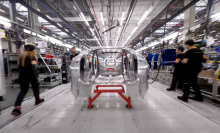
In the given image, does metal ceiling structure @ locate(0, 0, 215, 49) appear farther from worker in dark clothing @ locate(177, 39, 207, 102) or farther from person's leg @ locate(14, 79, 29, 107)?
person's leg @ locate(14, 79, 29, 107)

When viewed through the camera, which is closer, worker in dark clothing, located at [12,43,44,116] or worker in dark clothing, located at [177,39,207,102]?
worker in dark clothing, located at [12,43,44,116]

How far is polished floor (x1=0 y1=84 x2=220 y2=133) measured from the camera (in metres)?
1.47

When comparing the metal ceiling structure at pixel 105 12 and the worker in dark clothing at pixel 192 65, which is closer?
the worker in dark clothing at pixel 192 65

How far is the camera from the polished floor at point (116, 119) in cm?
147

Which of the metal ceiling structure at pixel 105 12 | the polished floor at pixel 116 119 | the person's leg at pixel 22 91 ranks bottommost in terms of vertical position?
the polished floor at pixel 116 119

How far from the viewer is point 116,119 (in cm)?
170

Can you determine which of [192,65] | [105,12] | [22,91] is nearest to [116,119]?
[22,91]

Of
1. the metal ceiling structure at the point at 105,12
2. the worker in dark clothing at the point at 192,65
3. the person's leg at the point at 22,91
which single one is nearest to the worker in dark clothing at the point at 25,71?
the person's leg at the point at 22,91

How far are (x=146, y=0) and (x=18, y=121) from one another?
6.08 metres

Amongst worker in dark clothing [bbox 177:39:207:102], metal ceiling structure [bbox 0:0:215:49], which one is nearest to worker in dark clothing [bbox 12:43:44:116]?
metal ceiling structure [bbox 0:0:215:49]

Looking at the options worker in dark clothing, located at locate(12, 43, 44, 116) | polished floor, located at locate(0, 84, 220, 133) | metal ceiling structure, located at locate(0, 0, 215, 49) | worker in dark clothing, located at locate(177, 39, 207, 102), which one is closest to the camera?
polished floor, located at locate(0, 84, 220, 133)

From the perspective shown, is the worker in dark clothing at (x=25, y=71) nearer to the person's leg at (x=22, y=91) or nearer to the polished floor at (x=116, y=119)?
the person's leg at (x=22, y=91)

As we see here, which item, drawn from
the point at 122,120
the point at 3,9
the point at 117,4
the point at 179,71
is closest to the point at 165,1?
the point at 117,4

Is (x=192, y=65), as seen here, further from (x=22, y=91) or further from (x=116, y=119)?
(x=22, y=91)
